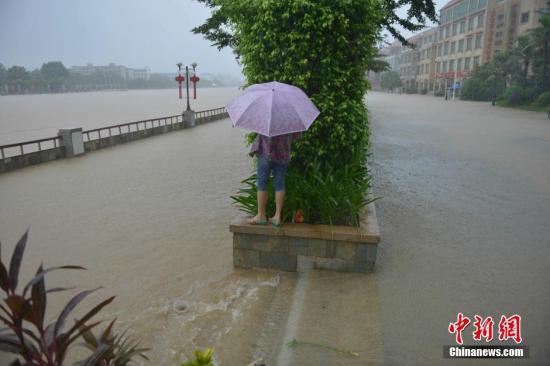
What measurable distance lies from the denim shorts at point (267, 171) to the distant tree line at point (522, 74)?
42.1m

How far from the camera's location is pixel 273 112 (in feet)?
13.7

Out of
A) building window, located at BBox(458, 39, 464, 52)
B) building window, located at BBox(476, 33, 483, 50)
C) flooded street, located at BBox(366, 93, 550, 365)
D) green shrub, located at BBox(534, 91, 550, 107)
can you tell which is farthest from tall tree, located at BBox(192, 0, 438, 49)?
building window, located at BBox(458, 39, 464, 52)

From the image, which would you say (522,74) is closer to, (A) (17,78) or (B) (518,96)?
(B) (518,96)

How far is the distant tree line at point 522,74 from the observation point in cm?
4053

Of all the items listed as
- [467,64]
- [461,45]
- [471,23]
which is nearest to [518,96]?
[467,64]

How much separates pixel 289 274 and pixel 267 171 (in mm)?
1232

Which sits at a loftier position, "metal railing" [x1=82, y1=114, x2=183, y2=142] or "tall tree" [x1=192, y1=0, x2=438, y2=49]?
"tall tree" [x1=192, y1=0, x2=438, y2=49]

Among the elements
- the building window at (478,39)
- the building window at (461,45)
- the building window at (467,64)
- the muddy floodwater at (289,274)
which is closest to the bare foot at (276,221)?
the muddy floodwater at (289,274)

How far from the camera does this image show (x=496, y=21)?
6288 cm

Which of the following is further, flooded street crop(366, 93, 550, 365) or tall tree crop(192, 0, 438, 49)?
tall tree crop(192, 0, 438, 49)

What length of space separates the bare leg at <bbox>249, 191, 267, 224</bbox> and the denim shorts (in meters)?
0.06

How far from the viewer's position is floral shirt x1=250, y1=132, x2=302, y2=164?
442 centimetres

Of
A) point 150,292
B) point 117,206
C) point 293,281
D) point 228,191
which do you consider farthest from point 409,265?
point 117,206

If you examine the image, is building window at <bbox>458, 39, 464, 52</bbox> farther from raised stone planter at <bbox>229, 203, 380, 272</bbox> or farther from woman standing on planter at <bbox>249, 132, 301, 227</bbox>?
woman standing on planter at <bbox>249, 132, 301, 227</bbox>
